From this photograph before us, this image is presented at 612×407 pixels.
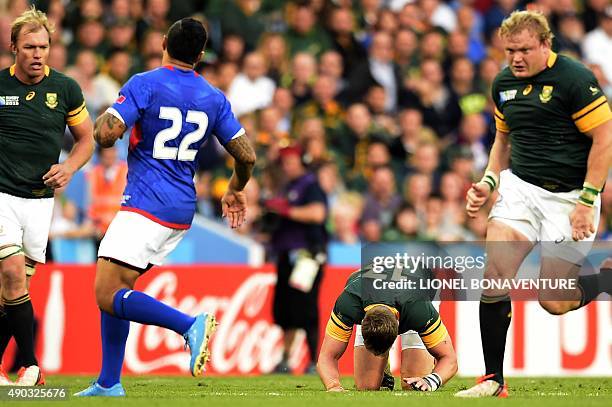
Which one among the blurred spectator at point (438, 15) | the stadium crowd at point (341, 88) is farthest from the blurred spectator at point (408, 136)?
the blurred spectator at point (438, 15)

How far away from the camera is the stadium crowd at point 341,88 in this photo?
15180 millimetres

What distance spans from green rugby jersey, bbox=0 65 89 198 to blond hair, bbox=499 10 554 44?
3.31 m

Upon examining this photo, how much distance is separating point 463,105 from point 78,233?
6107 mm

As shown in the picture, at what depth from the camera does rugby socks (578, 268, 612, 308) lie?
929 cm

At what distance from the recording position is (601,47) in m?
19.2

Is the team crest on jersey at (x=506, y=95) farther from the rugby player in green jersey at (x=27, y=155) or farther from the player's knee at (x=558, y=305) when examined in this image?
the rugby player in green jersey at (x=27, y=155)

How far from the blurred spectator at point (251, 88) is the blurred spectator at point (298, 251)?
2.82m

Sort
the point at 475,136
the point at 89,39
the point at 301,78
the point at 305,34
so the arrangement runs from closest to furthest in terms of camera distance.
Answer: the point at 89,39 → the point at 301,78 → the point at 475,136 → the point at 305,34

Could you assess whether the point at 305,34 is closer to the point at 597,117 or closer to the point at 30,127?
the point at 30,127

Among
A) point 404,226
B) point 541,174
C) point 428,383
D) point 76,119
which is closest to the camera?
point 541,174

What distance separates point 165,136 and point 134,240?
75 cm

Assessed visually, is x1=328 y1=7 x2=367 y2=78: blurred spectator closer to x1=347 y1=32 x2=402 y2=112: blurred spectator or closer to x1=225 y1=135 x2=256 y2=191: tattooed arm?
x1=347 y1=32 x2=402 y2=112: blurred spectator

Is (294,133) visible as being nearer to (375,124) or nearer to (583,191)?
(375,124)

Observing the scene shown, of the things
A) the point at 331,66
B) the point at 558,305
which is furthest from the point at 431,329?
the point at 331,66
